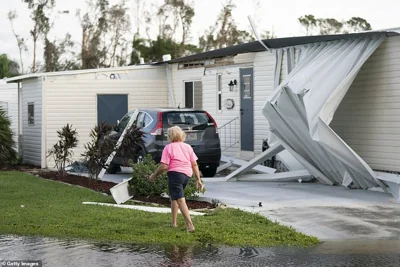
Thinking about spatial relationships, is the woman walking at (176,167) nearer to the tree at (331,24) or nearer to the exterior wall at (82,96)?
the exterior wall at (82,96)

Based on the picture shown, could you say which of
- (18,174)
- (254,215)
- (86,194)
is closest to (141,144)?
(86,194)

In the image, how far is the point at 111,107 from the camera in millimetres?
21766

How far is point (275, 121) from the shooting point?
49.1ft

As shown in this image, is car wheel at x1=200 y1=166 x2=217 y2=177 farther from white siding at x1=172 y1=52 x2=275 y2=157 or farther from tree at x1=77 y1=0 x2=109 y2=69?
tree at x1=77 y1=0 x2=109 y2=69

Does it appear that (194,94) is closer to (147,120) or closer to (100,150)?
(147,120)

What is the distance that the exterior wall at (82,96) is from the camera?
69.6 feet

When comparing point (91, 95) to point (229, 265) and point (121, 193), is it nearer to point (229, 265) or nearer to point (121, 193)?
point (121, 193)

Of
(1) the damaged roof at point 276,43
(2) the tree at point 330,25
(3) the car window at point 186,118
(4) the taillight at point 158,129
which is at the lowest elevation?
(4) the taillight at point 158,129

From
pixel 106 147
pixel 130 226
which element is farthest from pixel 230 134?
pixel 130 226

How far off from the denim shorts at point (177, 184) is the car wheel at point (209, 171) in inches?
280

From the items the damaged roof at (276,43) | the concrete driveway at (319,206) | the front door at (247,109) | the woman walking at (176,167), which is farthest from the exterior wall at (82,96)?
the woman walking at (176,167)

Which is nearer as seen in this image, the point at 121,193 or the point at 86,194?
the point at 121,193

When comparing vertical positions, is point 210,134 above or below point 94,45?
below

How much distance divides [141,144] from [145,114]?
1.01 meters
